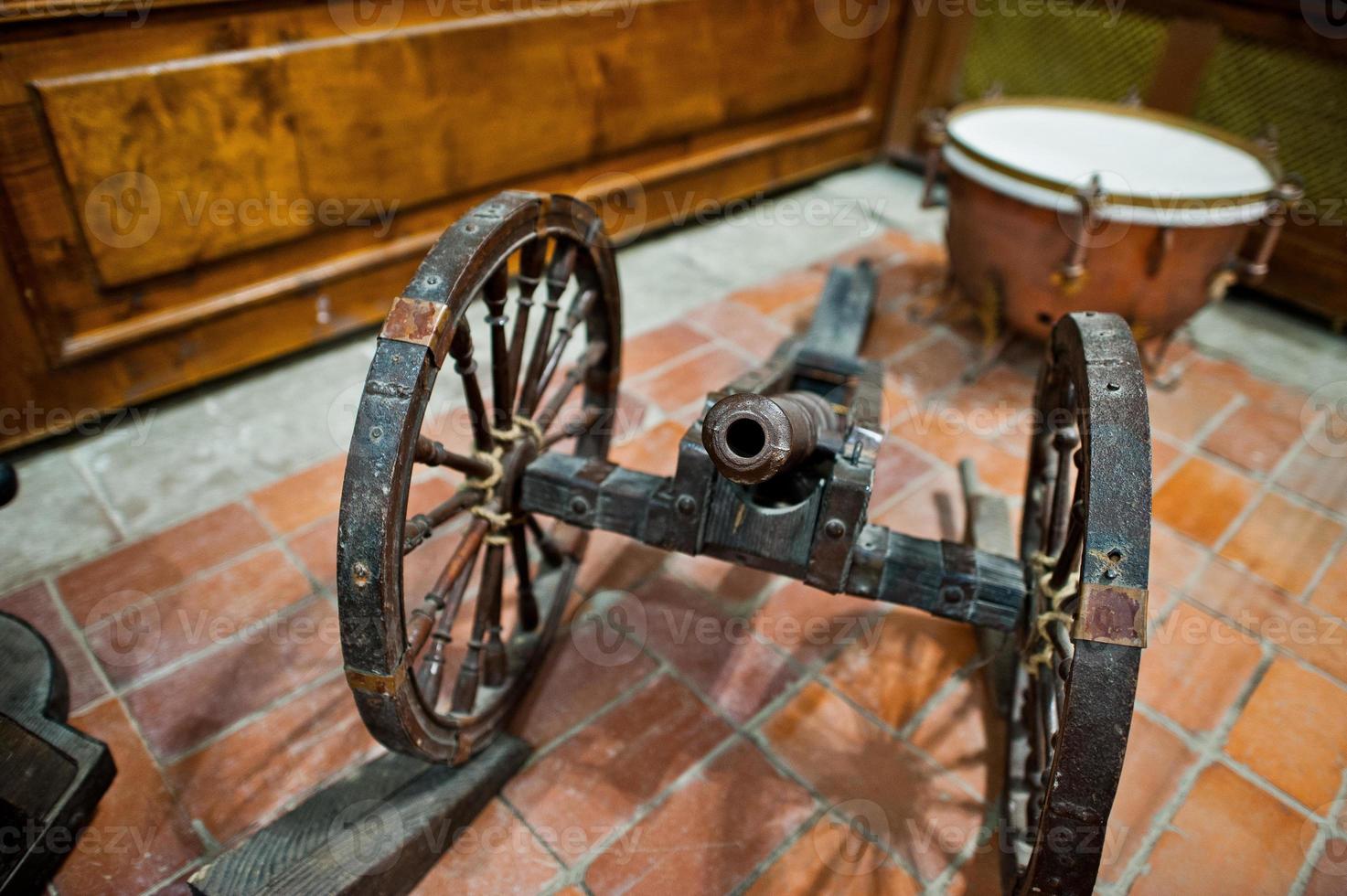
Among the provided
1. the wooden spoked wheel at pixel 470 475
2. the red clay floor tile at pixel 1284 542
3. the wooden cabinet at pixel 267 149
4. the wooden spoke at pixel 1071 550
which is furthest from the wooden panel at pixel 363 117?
the red clay floor tile at pixel 1284 542

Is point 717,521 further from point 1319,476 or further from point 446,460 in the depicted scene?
point 1319,476

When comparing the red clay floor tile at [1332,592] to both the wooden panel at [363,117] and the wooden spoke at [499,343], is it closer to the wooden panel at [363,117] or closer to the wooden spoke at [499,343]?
the wooden spoke at [499,343]

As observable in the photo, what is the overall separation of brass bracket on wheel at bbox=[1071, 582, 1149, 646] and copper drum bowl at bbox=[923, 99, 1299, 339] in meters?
2.03

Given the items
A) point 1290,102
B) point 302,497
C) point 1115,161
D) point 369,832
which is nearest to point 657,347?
point 302,497

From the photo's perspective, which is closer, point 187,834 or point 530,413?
point 187,834

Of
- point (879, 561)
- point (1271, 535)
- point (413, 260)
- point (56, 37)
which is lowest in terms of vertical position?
point (1271, 535)

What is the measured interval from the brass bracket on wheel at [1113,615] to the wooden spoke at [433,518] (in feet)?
3.44

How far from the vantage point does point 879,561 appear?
168cm

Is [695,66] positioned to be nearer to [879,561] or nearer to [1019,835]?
[879,561]

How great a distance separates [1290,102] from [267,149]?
4.28 meters

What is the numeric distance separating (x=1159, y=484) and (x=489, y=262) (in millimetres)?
2596

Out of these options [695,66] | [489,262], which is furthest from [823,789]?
[695,66]

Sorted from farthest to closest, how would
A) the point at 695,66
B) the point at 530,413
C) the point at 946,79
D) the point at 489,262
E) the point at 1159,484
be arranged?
1. the point at 946,79
2. the point at 695,66
3. the point at 1159,484
4. the point at 530,413
5. the point at 489,262

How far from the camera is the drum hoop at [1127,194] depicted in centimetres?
295
